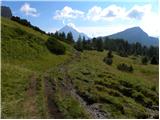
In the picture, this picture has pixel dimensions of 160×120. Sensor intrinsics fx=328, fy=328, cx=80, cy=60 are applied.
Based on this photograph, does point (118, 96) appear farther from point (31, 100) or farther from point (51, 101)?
point (31, 100)

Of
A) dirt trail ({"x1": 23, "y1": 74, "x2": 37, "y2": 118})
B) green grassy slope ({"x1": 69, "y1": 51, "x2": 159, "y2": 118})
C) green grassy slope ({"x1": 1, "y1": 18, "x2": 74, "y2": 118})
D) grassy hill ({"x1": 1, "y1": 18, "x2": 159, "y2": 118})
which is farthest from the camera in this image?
green grassy slope ({"x1": 69, "y1": 51, "x2": 159, "y2": 118})

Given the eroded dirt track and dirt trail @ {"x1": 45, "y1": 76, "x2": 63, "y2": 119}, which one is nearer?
dirt trail @ {"x1": 45, "y1": 76, "x2": 63, "y2": 119}

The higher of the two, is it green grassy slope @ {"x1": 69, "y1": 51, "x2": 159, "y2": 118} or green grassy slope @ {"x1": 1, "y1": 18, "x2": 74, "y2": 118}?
green grassy slope @ {"x1": 1, "y1": 18, "x2": 74, "y2": 118}

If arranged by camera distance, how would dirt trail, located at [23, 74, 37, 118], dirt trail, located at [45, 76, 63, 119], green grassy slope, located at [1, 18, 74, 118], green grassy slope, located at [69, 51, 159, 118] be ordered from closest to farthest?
dirt trail, located at [45, 76, 63, 119], dirt trail, located at [23, 74, 37, 118], green grassy slope, located at [1, 18, 74, 118], green grassy slope, located at [69, 51, 159, 118]

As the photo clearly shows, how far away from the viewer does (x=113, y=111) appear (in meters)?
19.8

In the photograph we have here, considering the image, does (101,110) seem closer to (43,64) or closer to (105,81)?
(105,81)

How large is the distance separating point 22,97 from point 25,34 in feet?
119

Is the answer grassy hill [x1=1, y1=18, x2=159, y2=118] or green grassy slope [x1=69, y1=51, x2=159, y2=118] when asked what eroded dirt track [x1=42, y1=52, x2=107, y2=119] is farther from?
green grassy slope [x1=69, y1=51, x2=159, y2=118]

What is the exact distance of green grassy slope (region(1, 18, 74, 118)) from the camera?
1833 centimetres

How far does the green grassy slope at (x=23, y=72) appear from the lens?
18328mm

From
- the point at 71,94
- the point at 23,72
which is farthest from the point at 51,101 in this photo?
the point at 23,72

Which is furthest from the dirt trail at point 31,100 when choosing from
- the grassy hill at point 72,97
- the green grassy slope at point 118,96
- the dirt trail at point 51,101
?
the green grassy slope at point 118,96

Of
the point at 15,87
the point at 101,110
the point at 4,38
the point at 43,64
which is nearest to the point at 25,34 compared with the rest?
the point at 4,38

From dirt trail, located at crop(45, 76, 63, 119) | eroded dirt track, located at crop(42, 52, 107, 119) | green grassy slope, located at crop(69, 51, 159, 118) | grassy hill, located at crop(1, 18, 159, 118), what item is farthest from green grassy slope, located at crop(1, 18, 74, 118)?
green grassy slope, located at crop(69, 51, 159, 118)
